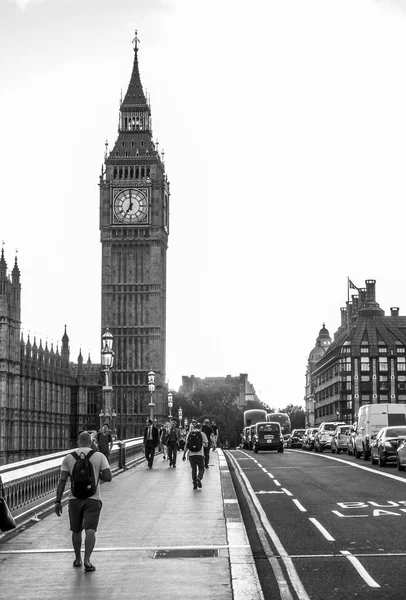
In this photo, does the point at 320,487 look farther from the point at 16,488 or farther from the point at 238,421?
the point at 238,421

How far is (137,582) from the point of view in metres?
12.0

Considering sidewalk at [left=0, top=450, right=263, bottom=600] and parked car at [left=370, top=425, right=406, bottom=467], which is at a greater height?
parked car at [left=370, top=425, right=406, bottom=467]

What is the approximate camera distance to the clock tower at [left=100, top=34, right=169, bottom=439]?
131 m

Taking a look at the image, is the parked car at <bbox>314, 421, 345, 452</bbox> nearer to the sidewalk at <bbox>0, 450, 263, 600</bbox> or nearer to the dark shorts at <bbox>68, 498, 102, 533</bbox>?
the sidewalk at <bbox>0, 450, 263, 600</bbox>

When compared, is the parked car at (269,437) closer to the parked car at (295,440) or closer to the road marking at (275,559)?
the parked car at (295,440)

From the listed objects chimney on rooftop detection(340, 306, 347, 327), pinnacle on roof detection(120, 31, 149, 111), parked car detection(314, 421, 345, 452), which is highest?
pinnacle on roof detection(120, 31, 149, 111)

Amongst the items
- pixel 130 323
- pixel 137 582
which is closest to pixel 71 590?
pixel 137 582

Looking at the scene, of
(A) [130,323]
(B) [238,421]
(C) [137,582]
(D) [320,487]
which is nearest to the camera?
(C) [137,582]

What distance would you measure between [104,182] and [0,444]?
5613 cm

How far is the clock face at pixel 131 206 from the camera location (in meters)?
134

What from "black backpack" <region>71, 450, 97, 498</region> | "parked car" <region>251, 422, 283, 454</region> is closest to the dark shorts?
"black backpack" <region>71, 450, 97, 498</region>

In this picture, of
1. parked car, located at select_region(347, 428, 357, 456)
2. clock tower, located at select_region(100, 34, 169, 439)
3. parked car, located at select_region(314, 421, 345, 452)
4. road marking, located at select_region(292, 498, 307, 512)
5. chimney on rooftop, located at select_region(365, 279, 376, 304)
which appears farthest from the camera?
chimney on rooftop, located at select_region(365, 279, 376, 304)

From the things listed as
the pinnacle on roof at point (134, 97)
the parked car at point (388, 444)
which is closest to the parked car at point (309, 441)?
the parked car at point (388, 444)

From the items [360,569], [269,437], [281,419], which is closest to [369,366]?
[281,419]
